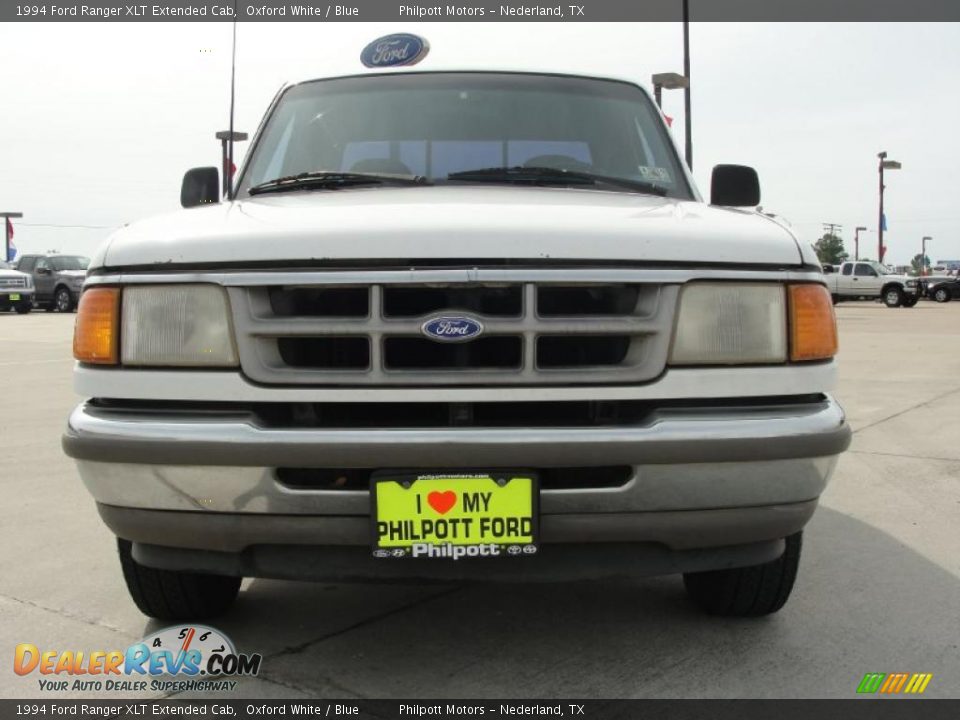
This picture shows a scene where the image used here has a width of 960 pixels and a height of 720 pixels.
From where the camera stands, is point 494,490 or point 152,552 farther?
point 152,552

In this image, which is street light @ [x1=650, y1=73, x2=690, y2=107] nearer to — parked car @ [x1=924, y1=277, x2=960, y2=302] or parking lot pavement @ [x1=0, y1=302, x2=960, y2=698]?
parking lot pavement @ [x1=0, y1=302, x2=960, y2=698]

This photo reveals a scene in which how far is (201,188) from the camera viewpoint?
372cm

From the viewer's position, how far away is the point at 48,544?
3812mm

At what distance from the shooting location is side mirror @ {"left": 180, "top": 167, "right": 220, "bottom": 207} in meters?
3.71

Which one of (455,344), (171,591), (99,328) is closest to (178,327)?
(99,328)

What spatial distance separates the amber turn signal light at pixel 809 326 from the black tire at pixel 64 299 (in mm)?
28299

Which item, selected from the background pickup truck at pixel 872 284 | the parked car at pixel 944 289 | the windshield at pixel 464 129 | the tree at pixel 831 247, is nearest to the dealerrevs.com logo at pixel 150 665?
the windshield at pixel 464 129

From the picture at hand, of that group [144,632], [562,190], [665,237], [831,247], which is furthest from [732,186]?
[831,247]

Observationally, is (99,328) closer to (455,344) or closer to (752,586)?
(455,344)

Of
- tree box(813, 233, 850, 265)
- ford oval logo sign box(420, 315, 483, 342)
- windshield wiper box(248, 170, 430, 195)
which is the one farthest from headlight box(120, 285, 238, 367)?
tree box(813, 233, 850, 265)

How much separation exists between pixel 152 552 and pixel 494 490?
3.17 ft

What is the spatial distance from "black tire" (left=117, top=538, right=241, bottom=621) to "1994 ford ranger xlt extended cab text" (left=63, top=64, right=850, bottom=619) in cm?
31

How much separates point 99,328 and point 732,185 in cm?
237

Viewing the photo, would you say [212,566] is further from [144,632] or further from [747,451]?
[747,451]
